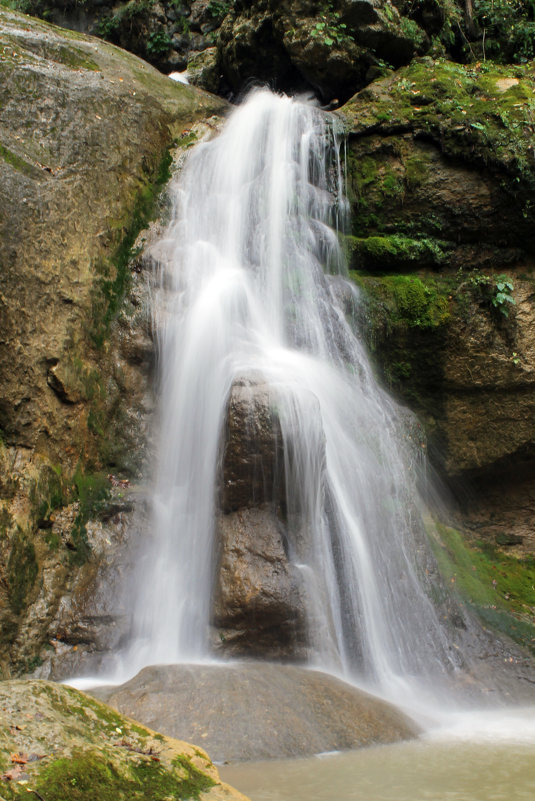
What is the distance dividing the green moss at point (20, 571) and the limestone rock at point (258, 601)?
173 cm

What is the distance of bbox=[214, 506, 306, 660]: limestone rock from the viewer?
5.22 m

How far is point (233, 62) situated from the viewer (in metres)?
11.7

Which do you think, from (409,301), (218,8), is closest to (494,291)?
(409,301)

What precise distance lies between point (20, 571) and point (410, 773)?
3.73 meters

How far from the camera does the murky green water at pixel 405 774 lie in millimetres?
2926

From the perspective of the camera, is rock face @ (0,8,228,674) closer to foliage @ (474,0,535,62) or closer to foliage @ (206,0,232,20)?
foliage @ (206,0,232,20)

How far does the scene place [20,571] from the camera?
17.7 ft

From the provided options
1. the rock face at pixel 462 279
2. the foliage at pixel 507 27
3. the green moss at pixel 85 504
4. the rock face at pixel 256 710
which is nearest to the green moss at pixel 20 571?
the green moss at pixel 85 504

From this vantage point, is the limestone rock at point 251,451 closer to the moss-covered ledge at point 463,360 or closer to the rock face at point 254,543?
the rock face at point 254,543

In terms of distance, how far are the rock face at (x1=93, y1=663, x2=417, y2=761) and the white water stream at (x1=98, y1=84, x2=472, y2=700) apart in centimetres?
69

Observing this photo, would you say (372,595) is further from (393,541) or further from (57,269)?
(57,269)

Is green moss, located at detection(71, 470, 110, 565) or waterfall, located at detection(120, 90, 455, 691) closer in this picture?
waterfall, located at detection(120, 90, 455, 691)

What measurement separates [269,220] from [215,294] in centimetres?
178

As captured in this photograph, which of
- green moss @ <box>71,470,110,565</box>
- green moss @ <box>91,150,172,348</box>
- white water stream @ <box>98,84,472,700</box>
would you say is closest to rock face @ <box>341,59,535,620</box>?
white water stream @ <box>98,84,472,700</box>
